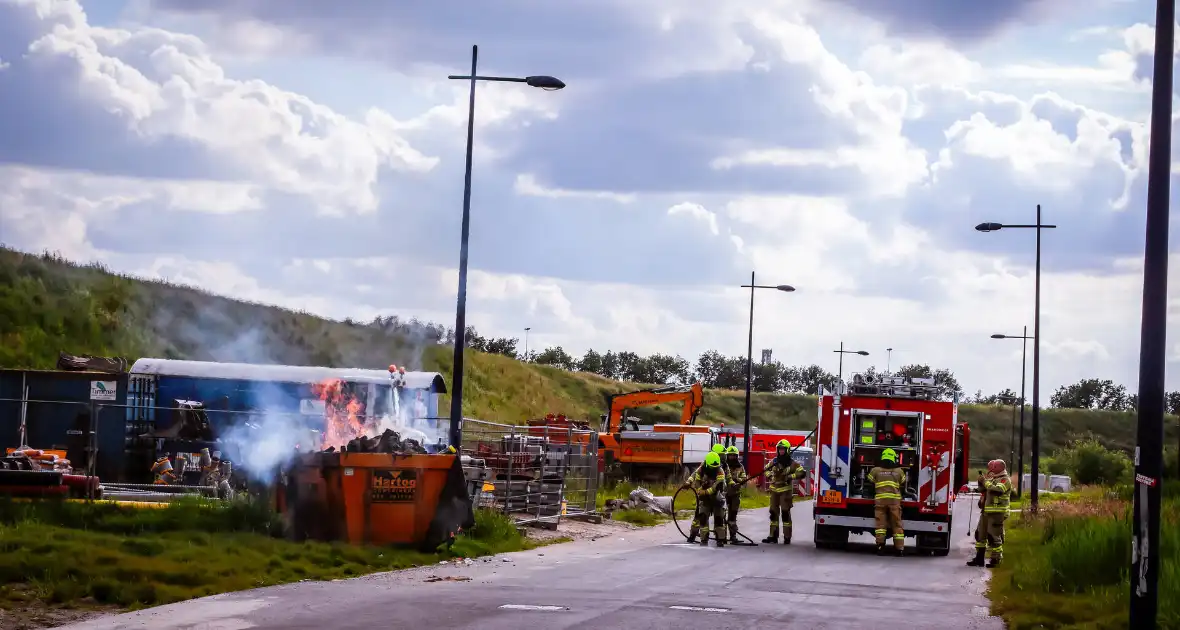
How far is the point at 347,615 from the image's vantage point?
42.3ft

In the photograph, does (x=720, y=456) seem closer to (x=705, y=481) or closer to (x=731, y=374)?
(x=705, y=481)

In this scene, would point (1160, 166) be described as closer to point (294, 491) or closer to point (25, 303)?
point (294, 491)

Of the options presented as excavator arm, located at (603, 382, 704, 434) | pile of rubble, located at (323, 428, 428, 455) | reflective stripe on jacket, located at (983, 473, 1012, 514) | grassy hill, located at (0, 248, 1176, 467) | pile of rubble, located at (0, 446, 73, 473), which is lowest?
pile of rubble, located at (0, 446, 73, 473)

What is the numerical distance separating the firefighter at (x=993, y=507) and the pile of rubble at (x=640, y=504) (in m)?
10.6

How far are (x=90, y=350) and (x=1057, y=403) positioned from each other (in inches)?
5258

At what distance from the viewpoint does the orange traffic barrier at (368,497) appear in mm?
18516

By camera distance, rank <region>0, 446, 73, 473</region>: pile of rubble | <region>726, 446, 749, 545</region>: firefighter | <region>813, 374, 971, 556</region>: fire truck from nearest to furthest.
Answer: <region>0, 446, 73, 473</region>: pile of rubble, <region>813, 374, 971, 556</region>: fire truck, <region>726, 446, 749, 545</region>: firefighter

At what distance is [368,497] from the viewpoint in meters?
18.7

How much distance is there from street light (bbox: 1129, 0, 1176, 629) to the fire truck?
468 inches

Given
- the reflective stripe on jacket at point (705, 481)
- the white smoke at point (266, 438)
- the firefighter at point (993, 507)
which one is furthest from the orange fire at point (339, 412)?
the firefighter at point (993, 507)

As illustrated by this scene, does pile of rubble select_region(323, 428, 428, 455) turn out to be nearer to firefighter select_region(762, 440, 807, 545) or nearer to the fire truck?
firefighter select_region(762, 440, 807, 545)

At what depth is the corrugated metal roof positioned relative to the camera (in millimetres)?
33031

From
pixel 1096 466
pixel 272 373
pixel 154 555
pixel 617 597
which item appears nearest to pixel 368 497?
pixel 154 555

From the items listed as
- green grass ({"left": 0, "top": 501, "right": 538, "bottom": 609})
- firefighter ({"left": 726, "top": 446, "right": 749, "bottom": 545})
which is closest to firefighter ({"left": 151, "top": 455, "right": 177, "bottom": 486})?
green grass ({"left": 0, "top": 501, "right": 538, "bottom": 609})
